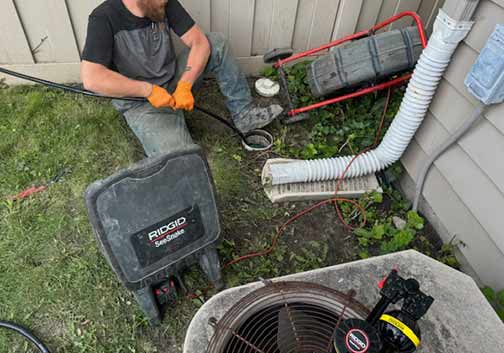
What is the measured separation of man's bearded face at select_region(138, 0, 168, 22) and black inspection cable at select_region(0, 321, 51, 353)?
5.04 feet

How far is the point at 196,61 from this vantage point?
219cm

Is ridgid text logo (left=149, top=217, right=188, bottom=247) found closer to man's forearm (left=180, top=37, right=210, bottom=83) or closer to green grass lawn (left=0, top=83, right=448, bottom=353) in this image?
green grass lawn (left=0, top=83, right=448, bottom=353)

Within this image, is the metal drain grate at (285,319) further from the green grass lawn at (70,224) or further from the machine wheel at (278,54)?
the machine wheel at (278,54)

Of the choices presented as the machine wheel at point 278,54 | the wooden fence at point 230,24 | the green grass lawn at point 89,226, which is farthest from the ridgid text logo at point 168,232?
the wooden fence at point 230,24

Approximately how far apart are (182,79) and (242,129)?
56 centimetres

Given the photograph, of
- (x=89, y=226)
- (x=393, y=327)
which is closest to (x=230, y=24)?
(x=89, y=226)

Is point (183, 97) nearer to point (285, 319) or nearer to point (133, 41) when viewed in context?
point (133, 41)

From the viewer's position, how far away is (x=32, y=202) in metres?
2.13

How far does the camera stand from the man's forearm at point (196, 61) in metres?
2.16

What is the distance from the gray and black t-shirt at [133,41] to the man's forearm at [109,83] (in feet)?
0.14

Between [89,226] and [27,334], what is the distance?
58cm

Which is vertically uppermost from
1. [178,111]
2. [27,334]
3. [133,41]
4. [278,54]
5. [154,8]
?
[154,8]

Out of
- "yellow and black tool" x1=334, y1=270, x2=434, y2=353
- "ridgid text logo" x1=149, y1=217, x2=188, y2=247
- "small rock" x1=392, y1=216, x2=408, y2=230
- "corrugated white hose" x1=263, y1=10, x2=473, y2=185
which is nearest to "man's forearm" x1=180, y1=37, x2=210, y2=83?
"corrugated white hose" x1=263, y1=10, x2=473, y2=185

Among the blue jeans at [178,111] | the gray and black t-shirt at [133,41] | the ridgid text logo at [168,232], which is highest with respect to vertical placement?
the gray and black t-shirt at [133,41]
